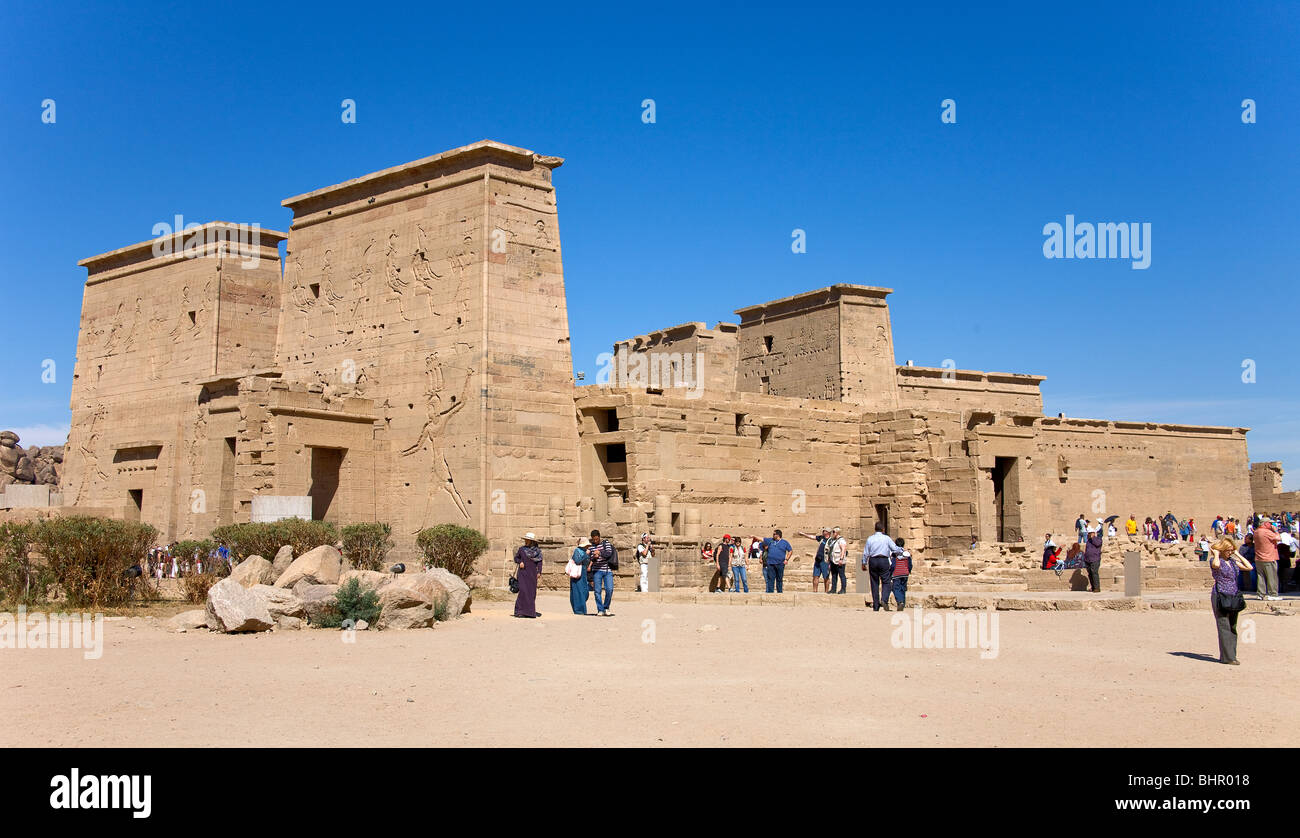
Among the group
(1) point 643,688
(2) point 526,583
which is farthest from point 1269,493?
(1) point 643,688

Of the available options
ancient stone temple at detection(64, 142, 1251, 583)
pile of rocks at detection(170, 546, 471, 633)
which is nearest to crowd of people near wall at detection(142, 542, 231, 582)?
ancient stone temple at detection(64, 142, 1251, 583)

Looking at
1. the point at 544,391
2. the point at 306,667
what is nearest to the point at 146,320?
the point at 544,391

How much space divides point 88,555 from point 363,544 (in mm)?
5467

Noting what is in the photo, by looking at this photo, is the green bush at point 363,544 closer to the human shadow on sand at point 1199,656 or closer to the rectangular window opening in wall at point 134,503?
the human shadow on sand at point 1199,656

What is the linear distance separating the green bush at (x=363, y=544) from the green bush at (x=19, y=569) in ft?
17.4

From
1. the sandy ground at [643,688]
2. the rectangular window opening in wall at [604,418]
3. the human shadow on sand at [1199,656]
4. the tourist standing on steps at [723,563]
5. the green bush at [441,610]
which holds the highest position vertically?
the rectangular window opening in wall at [604,418]

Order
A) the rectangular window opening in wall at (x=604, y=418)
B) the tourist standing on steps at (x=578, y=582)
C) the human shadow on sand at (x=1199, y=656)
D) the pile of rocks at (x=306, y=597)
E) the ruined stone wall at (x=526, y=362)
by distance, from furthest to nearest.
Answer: the rectangular window opening in wall at (x=604, y=418) < the ruined stone wall at (x=526, y=362) < the tourist standing on steps at (x=578, y=582) < the pile of rocks at (x=306, y=597) < the human shadow on sand at (x=1199, y=656)

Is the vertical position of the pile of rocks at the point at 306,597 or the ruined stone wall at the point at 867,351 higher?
the ruined stone wall at the point at 867,351

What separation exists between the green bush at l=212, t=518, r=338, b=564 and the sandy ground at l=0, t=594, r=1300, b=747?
3.46m

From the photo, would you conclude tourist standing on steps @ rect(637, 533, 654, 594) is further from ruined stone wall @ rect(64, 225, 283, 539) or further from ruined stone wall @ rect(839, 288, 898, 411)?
ruined stone wall @ rect(64, 225, 283, 539)

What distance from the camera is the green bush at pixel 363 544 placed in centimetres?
1944

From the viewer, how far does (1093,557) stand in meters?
18.6

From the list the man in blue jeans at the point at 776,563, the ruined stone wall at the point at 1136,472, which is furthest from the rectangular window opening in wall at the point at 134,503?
the ruined stone wall at the point at 1136,472
